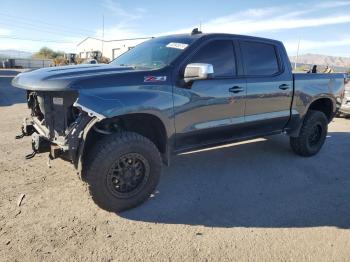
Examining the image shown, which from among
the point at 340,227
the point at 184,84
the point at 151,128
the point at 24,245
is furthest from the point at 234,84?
the point at 24,245

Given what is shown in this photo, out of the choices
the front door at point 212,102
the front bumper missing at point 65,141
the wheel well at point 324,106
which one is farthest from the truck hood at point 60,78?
the wheel well at point 324,106

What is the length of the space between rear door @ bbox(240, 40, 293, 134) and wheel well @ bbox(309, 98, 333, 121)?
104 cm

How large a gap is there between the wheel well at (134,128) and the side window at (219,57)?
36.0 inches

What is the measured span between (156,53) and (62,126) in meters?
1.59

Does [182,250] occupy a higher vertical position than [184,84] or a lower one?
lower

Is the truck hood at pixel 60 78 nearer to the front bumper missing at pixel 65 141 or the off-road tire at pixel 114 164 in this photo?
the front bumper missing at pixel 65 141

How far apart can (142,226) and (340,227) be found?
6.83 ft

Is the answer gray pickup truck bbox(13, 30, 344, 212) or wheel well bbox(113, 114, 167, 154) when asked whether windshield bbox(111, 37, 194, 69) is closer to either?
gray pickup truck bbox(13, 30, 344, 212)

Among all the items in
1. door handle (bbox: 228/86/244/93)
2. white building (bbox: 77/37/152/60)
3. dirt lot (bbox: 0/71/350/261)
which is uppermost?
white building (bbox: 77/37/152/60)

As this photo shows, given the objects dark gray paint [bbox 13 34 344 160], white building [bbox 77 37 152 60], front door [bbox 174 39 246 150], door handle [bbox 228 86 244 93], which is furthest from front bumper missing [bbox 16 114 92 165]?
white building [bbox 77 37 152 60]

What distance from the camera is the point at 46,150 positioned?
12.4 feet

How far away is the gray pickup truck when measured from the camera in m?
3.44

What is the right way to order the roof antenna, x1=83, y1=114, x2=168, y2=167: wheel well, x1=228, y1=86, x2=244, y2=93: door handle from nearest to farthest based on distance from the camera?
x1=83, y1=114, x2=168, y2=167: wheel well, x1=228, y1=86, x2=244, y2=93: door handle, the roof antenna

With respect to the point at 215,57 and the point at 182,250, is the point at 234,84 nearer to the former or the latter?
the point at 215,57
